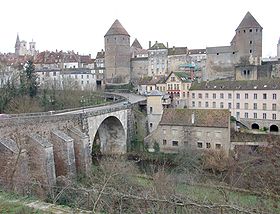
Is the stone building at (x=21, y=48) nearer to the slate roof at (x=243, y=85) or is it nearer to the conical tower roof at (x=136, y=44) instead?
the conical tower roof at (x=136, y=44)

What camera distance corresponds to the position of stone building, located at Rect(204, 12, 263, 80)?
Answer: 48312mm

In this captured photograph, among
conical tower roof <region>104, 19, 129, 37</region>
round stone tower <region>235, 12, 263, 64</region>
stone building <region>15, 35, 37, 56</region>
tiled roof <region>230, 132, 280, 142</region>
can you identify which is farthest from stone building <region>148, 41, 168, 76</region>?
stone building <region>15, 35, 37, 56</region>

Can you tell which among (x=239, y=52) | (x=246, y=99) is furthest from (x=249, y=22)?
(x=246, y=99)

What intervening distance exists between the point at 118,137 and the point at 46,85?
19.3m

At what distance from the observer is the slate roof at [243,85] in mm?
36256

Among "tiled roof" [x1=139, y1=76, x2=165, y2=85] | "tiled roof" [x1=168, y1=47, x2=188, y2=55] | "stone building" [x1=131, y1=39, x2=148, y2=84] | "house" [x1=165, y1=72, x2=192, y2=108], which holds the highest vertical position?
"tiled roof" [x1=168, y1=47, x2=188, y2=55]

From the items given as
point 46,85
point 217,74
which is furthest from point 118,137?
point 217,74

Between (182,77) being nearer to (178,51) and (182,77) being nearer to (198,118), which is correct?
(198,118)

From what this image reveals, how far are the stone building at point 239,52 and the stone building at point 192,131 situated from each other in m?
20.7

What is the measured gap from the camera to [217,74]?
50875 mm

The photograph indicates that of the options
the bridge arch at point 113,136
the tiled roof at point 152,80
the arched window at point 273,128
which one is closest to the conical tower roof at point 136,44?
the tiled roof at point 152,80

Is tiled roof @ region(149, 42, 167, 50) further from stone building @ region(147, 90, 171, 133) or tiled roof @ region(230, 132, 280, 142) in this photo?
tiled roof @ region(230, 132, 280, 142)

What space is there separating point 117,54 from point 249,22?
21737 mm

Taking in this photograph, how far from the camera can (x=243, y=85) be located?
38.3 meters
